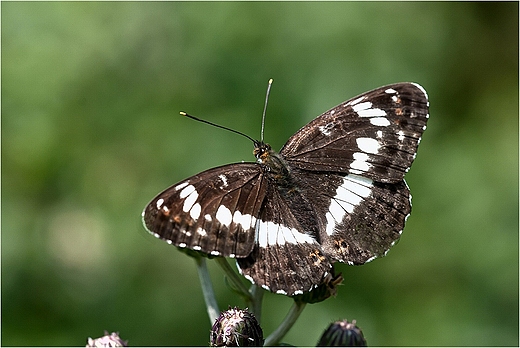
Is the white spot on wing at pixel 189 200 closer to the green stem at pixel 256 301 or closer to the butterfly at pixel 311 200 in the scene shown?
the butterfly at pixel 311 200

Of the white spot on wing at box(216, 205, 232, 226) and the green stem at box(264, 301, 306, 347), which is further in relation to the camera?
the green stem at box(264, 301, 306, 347)

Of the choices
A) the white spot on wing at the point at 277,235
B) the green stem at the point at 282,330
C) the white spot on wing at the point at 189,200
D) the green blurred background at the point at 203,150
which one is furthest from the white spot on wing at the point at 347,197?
the green blurred background at the point at 203,150

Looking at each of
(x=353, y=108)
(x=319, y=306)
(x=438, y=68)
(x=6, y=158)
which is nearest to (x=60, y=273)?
(x=6, y=158)

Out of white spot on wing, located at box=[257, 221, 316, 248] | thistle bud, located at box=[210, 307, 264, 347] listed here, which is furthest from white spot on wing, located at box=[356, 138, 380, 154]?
thistle bud, located at box=[210, 307, 264, 347]

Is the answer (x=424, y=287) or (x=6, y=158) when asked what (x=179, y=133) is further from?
(x=424, y=287)

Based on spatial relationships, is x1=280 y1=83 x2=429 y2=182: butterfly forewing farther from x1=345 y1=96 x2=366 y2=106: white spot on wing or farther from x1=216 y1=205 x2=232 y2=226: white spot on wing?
x1=216 y1=205 x2=232 y2=226: white spot on wing

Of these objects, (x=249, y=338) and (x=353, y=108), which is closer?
(x=249, y=338)

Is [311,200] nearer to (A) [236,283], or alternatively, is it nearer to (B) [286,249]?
(B) [286,249]
